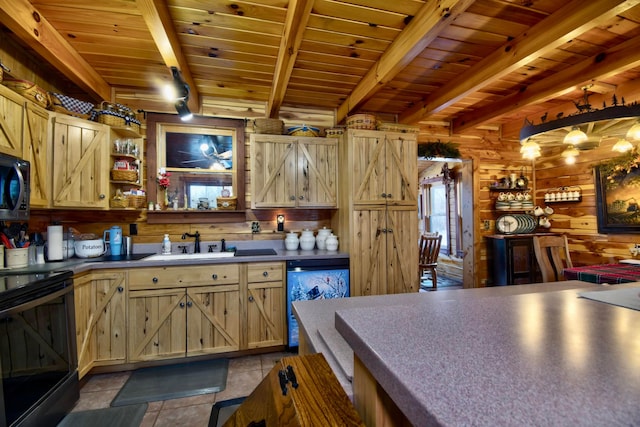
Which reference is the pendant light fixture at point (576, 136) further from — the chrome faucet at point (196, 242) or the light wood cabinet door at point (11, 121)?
the light wood cabinet door at point (11, 121)

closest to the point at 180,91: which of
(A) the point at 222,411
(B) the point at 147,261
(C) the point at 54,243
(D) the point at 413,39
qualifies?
(B) the point at 147,261

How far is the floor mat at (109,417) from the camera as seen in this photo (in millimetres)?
1925

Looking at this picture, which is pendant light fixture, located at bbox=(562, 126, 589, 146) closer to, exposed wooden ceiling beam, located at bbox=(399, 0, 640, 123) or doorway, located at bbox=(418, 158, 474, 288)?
exposed wooden ceiling beam, located at bbox=(399, 0, 640, 123)

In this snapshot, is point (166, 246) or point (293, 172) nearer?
point (166, 246)

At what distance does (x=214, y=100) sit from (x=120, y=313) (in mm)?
2405

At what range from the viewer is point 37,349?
1.76 m

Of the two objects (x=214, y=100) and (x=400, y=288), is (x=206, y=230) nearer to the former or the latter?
(x=214, y=100)

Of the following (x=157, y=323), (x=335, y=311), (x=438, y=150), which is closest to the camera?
(x=335, y=311)

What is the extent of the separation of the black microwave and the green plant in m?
4.02

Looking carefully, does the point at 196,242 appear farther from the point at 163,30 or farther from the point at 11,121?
the point at 163,30

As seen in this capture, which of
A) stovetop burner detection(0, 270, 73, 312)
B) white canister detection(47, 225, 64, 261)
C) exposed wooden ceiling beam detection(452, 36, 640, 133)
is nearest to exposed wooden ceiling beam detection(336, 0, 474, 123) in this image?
exposed wooden ceiling beam detection(452, 36, 640, 133)

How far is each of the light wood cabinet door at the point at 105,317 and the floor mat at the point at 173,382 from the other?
0.91 feet

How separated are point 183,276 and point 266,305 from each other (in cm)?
81

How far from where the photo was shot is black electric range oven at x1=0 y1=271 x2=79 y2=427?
1546 millimetres
